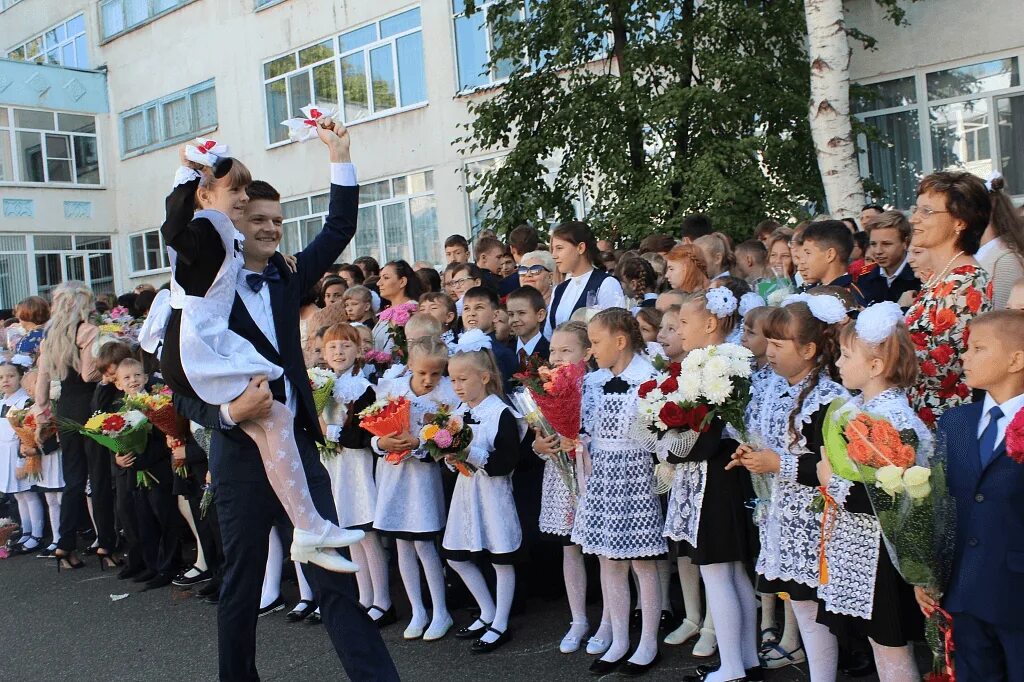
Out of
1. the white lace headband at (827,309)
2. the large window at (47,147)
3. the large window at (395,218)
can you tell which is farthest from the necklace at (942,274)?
the large window at (47,147)

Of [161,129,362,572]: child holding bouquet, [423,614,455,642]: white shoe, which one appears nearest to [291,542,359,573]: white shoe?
[161,129,362,572]: child holding bouquet

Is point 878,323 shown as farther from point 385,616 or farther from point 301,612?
point 301,612

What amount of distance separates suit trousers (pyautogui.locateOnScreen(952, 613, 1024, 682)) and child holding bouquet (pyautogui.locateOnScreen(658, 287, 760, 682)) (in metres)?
1.31

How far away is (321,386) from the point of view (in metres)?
6.23

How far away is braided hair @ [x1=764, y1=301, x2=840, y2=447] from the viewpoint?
461cm

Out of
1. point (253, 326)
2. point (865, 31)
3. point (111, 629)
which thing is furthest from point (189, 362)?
point (865, 31)

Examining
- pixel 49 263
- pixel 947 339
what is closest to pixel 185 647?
pixel 947 339

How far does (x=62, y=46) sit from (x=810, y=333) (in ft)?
101

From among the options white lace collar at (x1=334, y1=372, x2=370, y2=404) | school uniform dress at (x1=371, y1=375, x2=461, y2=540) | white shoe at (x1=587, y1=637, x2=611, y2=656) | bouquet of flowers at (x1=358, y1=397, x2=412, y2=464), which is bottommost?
white shoe at (x1=587, y1=637, x2=611, y2=656)

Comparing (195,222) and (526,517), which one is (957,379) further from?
(195,222)

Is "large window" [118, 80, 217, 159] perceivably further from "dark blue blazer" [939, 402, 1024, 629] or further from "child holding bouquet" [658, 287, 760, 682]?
"dark blue blazer" [939, 402, 1024, 629]

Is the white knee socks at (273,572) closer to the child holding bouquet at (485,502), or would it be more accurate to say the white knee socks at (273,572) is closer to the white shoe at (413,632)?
the white shoe at (413,632)

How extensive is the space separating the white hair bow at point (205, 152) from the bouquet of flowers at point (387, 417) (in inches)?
84.1

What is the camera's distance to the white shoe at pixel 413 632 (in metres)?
6.21
